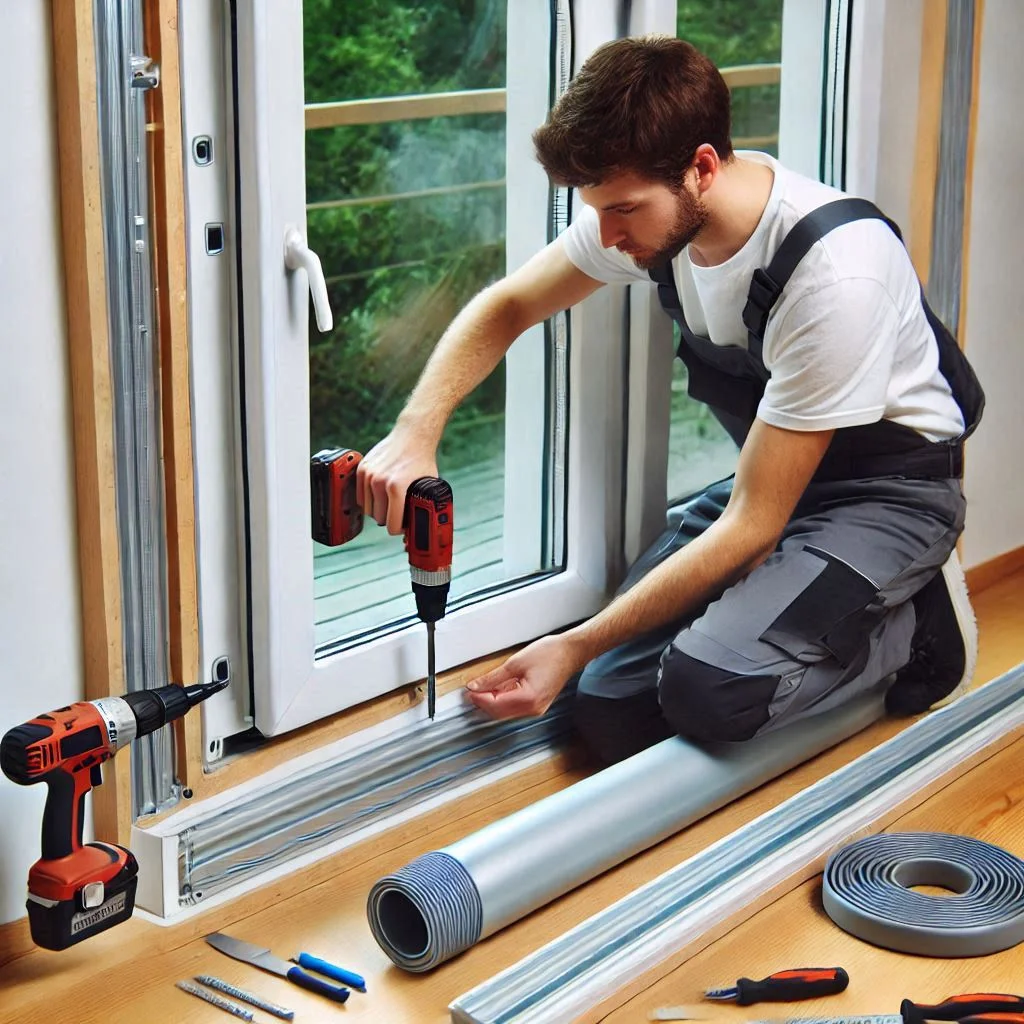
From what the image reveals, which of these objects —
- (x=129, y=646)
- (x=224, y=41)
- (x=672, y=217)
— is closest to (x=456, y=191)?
(x=672, y=217)

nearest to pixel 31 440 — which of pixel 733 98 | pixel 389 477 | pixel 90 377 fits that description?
pixel 90 377

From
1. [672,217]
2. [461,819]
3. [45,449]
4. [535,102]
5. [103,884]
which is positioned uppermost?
[535,102]

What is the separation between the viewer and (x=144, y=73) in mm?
1576

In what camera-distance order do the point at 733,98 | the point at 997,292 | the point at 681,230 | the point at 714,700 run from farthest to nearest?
the point at 997,292, the point at 733,98, the point at 714,700, the point at 681,230

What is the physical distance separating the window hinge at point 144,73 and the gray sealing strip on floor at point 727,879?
104 centimetres

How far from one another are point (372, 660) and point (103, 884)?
0.53 meters

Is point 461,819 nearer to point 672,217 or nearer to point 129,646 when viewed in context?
point 129,646

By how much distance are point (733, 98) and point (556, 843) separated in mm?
1525

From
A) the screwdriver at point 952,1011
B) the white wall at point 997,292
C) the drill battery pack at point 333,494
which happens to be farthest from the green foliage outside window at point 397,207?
the white wall at point 997,292

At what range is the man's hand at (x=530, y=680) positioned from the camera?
6.90 ft

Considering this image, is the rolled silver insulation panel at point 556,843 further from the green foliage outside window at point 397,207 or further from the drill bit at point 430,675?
the green foliage outside window at point 397,207

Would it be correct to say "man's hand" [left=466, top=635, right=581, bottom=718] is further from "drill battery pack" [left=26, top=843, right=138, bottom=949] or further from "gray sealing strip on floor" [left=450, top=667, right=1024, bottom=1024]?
"drill battery pack" [left=26, top=843, right=138, bottom=949]

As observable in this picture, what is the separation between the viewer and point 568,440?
2371 mm

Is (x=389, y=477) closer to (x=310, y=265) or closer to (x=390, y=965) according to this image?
(x=310, y=265)
